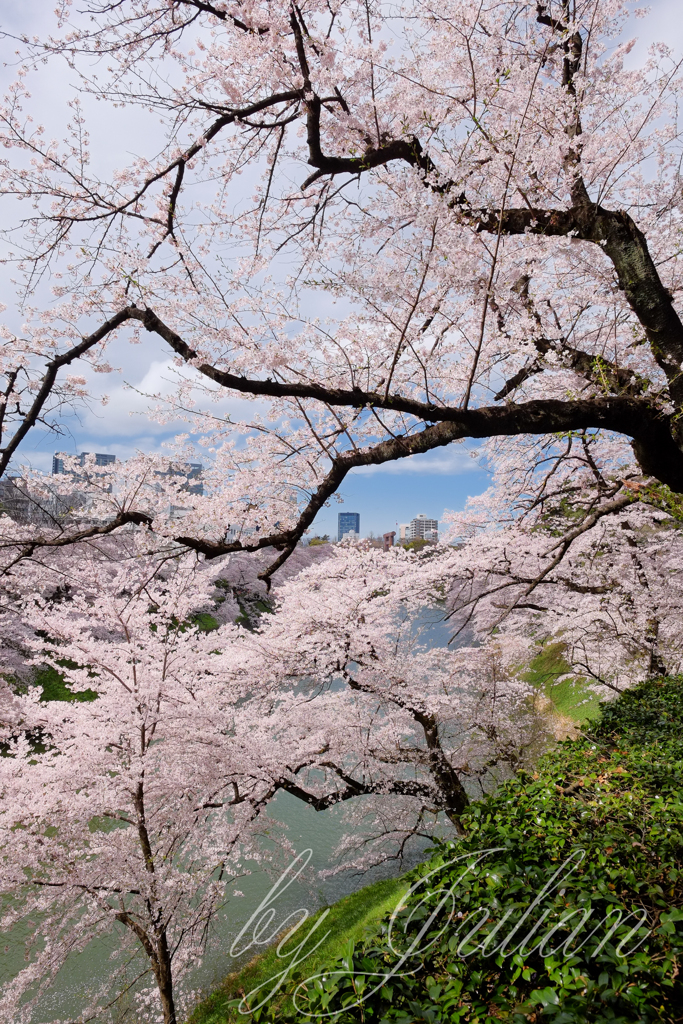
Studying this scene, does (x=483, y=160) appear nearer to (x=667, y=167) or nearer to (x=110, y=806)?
(x=667, y=167)

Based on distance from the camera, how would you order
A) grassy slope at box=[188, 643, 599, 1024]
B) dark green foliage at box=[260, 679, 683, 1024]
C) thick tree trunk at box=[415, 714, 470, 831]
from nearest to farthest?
dark green foliage at box=[260, 679, 683, 1024], grassy slope at box=[188, 643, 599, 1024], thick tree trunk at box=[415, 714, 470, 831]

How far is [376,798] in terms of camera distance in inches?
360

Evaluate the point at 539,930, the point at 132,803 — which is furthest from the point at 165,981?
the point at 539,930

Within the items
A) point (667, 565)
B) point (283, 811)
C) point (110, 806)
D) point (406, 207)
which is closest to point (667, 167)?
point (406, 207)

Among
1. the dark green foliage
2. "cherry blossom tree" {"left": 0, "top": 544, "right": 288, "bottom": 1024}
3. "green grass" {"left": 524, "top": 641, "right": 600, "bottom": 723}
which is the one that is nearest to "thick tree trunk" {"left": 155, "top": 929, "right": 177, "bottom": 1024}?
"cherry blossom tree" {"left": 0, "top": 544, "right": 288, "bottom": 1024}

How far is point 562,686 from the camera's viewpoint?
15.1 m

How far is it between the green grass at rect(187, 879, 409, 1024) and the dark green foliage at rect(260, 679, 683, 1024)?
3059 mm

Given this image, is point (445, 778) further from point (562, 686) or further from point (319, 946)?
point (562, 686)

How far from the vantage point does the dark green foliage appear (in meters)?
2.00

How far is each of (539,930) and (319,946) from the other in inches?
248

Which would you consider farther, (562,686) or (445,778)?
(562,686)

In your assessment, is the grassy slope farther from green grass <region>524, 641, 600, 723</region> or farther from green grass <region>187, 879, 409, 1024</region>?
green grass <region>524, 641, 600, 723</region>

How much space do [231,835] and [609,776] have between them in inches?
197

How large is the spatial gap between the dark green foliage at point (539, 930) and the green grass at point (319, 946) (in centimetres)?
306
